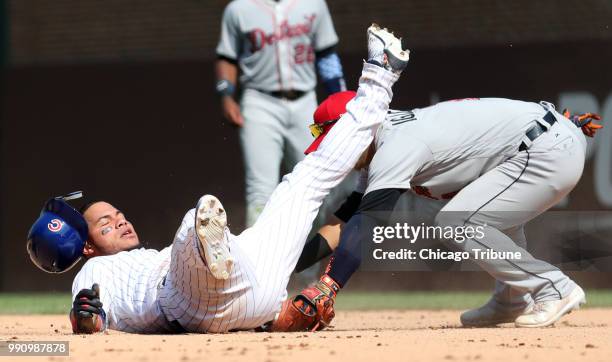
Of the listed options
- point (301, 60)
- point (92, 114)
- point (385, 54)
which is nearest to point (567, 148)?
point (385, 54)

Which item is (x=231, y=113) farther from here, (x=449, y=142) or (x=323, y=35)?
(x=449, y=142)

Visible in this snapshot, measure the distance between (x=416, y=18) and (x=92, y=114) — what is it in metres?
3.05

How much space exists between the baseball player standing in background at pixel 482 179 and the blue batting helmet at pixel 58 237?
947 millimetres

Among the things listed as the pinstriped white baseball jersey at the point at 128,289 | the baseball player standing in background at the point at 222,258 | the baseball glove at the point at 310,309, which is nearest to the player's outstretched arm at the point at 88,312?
the baseball player standing in background at the point at 222,258

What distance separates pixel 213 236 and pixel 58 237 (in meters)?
1.01

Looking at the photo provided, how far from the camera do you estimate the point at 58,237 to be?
441 centimetres

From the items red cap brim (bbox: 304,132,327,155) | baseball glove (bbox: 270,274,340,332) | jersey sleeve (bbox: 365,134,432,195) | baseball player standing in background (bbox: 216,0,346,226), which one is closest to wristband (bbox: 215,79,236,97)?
baseball player standing in background (bbox: 216,0,346,226)

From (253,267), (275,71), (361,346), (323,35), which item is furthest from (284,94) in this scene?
(361,346)

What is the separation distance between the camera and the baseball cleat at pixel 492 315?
4836 mm

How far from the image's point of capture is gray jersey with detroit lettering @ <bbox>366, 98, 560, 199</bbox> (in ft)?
13.9

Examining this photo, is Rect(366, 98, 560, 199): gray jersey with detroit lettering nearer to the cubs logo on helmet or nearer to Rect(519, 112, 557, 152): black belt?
Rect(519, 112, 557, 152): black belt

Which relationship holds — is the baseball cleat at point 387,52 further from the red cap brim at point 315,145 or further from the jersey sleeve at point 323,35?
the jersey sleeve at point 323,35

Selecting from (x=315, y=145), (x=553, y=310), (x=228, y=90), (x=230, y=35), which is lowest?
(x=553, y=310)

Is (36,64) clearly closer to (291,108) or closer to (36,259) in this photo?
(291,108)
